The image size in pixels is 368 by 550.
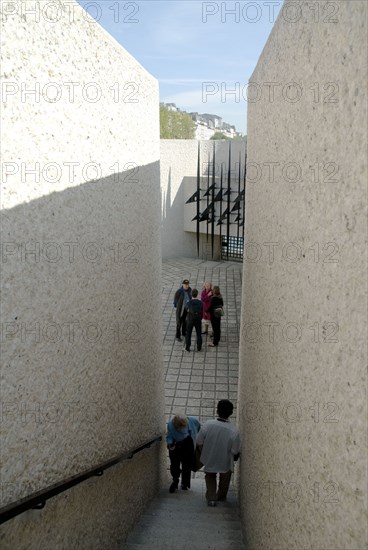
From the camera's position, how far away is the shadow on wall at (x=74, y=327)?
2.11m

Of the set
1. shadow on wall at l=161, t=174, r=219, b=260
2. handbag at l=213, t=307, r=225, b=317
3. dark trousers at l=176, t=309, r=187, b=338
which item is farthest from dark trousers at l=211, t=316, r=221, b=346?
shadow on wall at l=161, t=174, r=219, b=260

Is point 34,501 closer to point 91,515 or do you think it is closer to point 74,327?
point 74,327

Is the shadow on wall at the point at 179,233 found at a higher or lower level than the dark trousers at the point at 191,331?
higher

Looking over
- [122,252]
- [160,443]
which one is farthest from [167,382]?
[122,252]

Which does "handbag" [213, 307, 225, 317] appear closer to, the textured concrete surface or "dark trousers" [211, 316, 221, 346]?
"dark trousers" [211, 316, 221, 346]

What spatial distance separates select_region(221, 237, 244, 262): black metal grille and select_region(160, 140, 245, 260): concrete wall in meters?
0.54

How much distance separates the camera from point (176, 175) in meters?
15.2

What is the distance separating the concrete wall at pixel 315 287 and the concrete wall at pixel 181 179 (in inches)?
461

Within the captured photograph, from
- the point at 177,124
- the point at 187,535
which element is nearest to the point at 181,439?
the point at 187,535

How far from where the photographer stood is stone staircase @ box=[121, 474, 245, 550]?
12.5 ft

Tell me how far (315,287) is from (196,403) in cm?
500

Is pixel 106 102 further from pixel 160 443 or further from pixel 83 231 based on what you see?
pixel 160 443

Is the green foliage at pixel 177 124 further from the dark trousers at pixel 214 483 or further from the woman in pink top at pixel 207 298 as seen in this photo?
the dark trousers at pixel 214 483

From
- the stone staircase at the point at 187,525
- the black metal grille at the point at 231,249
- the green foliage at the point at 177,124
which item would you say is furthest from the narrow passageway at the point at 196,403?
the green foliage at the point at 177,124
